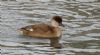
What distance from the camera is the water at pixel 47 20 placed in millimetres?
12562

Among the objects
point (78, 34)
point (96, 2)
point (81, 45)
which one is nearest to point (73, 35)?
point (78, 34)

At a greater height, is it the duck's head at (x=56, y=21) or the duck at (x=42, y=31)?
the duck's head at (x=56, y=21)

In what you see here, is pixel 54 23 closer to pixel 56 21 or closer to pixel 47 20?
pixel 56 21

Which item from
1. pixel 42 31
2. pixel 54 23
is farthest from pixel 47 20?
pixel 42 31

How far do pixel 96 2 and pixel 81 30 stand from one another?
403cm

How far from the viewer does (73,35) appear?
46.2 feet

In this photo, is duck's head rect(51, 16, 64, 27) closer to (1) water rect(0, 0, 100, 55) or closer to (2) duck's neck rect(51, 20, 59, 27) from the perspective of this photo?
(2) duck's neck rect(51, 20, 59, 27)

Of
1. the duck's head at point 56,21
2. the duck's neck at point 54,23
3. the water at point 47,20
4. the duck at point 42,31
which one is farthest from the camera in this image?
the duck's neck at point 54,23

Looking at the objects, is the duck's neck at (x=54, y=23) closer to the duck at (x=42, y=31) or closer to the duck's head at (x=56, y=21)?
the duck's head at (x=56, y=21)

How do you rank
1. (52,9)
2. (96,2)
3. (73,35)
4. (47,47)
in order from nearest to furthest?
(47,47), (73,35), (52,9), (96,2)

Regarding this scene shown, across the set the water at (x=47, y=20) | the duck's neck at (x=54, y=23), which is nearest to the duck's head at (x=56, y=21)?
the duck's neck at (x=54, y=23)

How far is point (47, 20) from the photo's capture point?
1592 centimetres

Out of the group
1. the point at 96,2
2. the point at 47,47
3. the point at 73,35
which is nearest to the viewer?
the point at 47,47

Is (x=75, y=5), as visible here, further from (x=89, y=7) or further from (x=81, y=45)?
(x=81, y=45)
